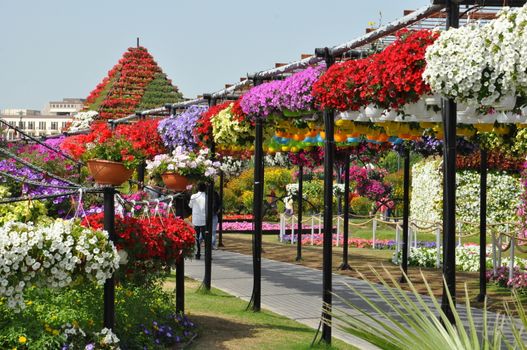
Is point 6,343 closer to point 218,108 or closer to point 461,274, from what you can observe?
point 218,108

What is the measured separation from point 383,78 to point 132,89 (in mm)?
21539

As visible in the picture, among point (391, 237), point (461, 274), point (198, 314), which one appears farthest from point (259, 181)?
Result: point (391, 237)

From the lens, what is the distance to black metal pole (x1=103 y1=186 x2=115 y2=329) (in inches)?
264

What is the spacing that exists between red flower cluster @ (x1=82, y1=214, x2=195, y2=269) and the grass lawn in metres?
0.91

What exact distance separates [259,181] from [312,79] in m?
2.22

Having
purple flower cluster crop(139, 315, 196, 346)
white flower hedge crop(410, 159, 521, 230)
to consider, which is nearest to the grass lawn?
purple flower cluster crop(139, 315, 196, 346)

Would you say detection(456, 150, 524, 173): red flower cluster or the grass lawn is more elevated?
detection(456, 150, 524, 173): red flower cluster

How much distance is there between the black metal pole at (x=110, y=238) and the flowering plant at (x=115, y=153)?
3854 millimetres

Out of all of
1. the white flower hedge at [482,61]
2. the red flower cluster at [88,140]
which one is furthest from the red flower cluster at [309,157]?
the white flower hedge at [482,61]

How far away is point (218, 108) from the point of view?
503 inches

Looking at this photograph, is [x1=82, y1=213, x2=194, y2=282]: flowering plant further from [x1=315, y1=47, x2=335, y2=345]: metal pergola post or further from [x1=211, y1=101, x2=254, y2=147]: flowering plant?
[x1=211, y1=101, x2=254, y2=147]: flowering plant

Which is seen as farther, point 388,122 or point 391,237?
point 391,237

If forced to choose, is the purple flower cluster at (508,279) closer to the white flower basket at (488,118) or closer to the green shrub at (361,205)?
the white flower basket at (488,118)

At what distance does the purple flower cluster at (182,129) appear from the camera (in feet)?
45.9
